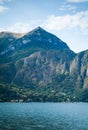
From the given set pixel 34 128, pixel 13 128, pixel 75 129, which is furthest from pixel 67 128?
pixel 13 128

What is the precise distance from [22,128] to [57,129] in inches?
549

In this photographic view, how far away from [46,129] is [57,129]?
446 centimetres

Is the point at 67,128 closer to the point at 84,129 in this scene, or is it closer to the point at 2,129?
the point at 84,129

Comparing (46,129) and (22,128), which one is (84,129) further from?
(22,128)

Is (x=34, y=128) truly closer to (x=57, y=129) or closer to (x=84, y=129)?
(x=57, y=129)

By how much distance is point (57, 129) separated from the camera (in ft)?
402

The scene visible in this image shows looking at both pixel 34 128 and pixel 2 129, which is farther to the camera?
pixel 34 128

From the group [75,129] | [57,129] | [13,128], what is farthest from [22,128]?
[75,129]

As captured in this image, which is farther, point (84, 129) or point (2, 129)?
point (84, 129)

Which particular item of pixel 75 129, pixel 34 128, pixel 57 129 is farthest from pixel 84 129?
pixel 34 128

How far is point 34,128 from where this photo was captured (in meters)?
124

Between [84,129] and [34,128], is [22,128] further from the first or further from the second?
[84,129]

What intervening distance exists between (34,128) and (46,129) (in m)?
5.35

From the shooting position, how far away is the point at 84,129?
12700cm
